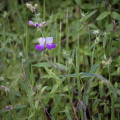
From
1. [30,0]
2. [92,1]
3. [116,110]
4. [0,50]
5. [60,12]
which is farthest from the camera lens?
[30,0]

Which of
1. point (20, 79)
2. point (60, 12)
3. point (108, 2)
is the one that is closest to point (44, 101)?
point (20, 79)

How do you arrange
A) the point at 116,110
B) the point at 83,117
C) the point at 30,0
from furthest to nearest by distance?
the point at 30,0, the point at 116,110, the point at 83,117

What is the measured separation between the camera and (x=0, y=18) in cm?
348

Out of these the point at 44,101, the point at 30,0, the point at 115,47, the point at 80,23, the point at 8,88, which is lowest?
the point at 44,101

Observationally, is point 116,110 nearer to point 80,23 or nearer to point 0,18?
point 80,23

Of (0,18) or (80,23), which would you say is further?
(0,18)

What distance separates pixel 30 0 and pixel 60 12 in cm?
132

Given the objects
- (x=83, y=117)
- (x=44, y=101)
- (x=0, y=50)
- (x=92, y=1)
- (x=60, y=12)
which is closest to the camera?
(x=83, y=117)

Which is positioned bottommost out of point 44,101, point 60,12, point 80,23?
point 44,101

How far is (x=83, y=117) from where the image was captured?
2135 mm

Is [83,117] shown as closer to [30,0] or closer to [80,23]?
[80,23]

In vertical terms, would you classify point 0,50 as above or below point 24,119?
above

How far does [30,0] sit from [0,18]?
1468 millimetres

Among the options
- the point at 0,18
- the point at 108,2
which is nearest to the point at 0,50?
the point at 0,18
